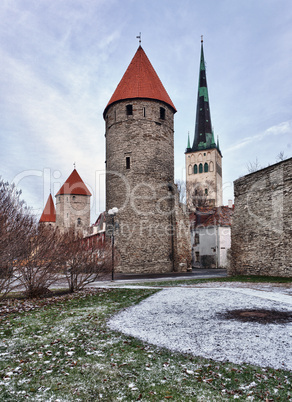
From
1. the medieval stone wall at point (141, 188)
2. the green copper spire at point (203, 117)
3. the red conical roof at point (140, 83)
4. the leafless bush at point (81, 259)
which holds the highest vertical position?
the green copper spire at point (203, 117)

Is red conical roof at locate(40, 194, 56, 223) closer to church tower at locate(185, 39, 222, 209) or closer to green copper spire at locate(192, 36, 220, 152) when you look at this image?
church tower at locate(185, 39, 222, 209)

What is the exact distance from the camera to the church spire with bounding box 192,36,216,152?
222ft

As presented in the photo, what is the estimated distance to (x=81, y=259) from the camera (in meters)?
10.7

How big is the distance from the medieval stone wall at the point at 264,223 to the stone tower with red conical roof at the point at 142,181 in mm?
7233

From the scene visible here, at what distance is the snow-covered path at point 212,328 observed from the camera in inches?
161

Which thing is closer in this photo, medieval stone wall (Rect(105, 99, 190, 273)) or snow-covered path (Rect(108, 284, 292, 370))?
snow-covered path (Rect(108, 284, 292, 370))

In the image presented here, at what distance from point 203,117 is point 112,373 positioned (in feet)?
224

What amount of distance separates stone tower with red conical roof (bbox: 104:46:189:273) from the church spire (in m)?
46.1

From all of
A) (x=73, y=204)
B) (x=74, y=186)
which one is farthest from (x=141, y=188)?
(x=74, y=186)

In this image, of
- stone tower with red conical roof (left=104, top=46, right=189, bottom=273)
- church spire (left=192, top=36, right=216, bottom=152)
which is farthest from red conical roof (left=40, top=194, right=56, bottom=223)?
stone tower with red conical roof (left=104, top=46, right=189, bottom=273)

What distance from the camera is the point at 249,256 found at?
48.5 ft

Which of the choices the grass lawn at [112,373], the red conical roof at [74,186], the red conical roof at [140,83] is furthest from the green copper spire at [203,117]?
the grass lawn at [112,373]

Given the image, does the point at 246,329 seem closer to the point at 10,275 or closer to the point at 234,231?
the point at 10,275

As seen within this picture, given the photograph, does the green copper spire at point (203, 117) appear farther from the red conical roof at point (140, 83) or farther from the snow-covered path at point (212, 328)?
the snow-covered path at point (212, 328)
